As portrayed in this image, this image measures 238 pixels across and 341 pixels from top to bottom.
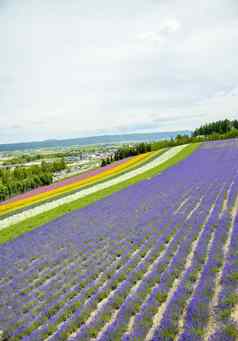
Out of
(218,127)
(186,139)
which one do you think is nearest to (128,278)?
(186,139)

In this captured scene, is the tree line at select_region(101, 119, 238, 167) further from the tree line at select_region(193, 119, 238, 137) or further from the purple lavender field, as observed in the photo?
the purple lavender field

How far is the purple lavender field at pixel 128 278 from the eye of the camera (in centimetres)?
614

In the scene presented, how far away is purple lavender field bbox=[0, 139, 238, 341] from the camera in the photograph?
20.1 feet

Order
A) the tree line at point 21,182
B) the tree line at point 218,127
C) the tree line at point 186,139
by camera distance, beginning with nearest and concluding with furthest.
→ 1. the tree line at point 21,182
2. the tree line at point 186,139
3. the tree line at point 218,127

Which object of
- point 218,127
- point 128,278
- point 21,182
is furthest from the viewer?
point 218,127

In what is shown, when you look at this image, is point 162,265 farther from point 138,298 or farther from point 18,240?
point 18,240

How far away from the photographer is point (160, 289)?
757 cm

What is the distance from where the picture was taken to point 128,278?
870 centimetres

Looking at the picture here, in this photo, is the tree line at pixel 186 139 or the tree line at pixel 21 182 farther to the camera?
the tree line at pixel 186 139

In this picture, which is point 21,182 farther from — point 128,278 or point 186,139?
point 186,139

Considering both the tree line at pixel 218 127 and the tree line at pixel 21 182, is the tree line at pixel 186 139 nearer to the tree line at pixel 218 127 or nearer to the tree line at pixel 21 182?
the tree line at pixel 218 127

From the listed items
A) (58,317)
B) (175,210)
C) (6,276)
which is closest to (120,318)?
(58,317)

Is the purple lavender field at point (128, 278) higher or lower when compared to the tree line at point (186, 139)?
lower

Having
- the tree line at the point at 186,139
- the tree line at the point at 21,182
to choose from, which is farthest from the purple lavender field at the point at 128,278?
the tree line at the point at 186,139
